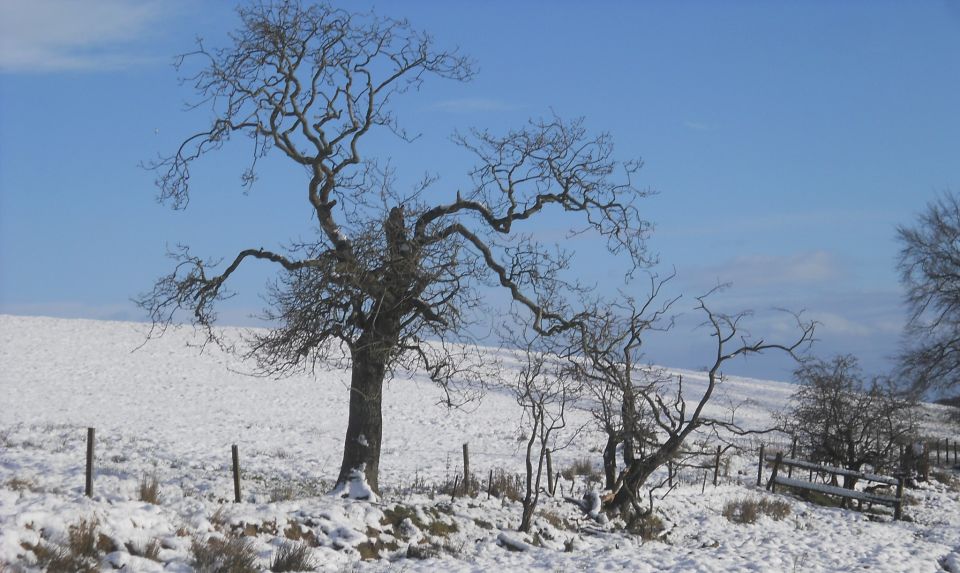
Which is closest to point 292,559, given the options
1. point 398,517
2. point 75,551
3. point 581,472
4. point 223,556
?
point 223,556

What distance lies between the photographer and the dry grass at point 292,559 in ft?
37.0

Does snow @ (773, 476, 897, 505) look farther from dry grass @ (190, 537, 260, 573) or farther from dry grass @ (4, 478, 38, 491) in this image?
dry grass @ (4, 478, 38, 491)

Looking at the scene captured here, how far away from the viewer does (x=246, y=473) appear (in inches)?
752

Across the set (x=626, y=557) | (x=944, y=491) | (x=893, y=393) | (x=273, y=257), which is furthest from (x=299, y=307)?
(x=944, y=491)

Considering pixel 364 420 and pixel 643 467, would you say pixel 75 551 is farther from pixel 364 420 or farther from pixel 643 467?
pixel 643 467

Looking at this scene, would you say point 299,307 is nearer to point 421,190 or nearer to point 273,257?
point 273,257

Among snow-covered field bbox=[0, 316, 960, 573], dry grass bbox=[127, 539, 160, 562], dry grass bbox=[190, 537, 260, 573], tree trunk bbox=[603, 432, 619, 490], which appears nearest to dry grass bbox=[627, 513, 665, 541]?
snow-covered field bbox=[0, 316, 960, 573]

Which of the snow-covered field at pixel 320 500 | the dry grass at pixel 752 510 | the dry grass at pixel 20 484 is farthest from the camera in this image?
the dry grass at pixel 752 510

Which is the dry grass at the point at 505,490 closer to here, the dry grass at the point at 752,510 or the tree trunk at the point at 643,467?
the tree trunk at the point at 643,467

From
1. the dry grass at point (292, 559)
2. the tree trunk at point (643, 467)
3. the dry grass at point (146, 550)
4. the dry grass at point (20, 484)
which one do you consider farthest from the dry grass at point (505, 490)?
the dry grass at point (20, 484)

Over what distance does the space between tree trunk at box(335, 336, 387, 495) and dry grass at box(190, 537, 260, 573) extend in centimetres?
456

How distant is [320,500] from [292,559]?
3.20 meters

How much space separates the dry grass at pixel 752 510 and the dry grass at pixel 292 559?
10980mm

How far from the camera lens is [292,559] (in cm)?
1138
